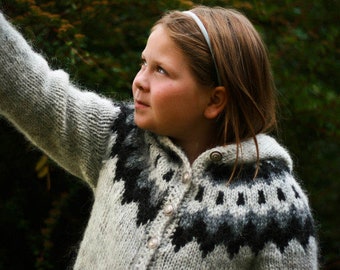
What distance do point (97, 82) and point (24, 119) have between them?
0.71m

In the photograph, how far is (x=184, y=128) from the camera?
1740 millimetres

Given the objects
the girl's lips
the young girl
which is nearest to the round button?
the young girl

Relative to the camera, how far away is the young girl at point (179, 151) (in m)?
1.65

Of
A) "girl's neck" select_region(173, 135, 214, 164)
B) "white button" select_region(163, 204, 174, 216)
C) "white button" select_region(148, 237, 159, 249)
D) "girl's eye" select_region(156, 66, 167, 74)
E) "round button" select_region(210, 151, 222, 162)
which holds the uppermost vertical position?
"girl's eye" select_region(156, 66, 167, 74)

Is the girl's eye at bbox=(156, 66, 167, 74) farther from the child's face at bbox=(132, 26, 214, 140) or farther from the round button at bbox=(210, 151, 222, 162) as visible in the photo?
the round button at bbox=(210, 151, 222, 162)

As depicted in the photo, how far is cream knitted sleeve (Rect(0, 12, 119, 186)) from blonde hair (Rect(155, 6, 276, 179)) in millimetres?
297

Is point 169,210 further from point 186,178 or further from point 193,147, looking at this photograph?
point 193,147

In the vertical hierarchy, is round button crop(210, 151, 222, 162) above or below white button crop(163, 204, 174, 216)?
above

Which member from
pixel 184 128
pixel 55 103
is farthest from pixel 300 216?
pixel 55 103

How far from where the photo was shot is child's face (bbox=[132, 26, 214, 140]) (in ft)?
5.44

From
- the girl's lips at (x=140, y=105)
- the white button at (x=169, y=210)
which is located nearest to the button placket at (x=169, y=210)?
the white button at (x=169, y=210)

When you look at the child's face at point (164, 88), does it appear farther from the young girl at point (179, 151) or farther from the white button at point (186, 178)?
the white button at point (186, 178)

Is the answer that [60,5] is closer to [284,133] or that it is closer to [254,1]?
[254,1]

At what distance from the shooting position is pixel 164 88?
165 cm
